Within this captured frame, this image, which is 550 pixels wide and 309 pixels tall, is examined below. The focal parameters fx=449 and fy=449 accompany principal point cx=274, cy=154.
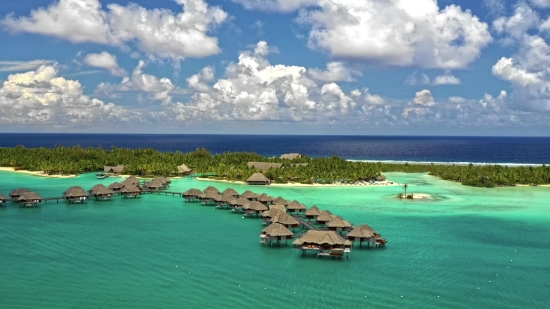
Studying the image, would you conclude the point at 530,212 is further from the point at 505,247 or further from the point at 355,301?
the point at 355,301

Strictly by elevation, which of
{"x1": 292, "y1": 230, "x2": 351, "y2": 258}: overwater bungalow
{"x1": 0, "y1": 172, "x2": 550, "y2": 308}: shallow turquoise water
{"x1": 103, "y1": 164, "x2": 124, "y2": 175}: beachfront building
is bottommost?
{"x1": 0, "y1": 172, "x2": 550, "y2": 308}: shallow turquoise water

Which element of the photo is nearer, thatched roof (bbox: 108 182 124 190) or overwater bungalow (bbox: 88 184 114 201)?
overwater bungalow (bbox: 88 184 114 201)

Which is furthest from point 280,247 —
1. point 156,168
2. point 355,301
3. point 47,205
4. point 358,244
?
point 156,168

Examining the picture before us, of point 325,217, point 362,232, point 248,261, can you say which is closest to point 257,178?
point 325,217

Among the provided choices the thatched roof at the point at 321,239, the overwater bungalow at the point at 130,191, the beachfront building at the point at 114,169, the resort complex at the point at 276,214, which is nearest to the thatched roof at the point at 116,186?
the resort complex at the point at 276,214

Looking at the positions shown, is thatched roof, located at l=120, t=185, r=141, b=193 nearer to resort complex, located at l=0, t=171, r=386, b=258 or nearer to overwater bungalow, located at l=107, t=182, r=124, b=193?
resort complex, located at l=0, t=171, r=386, b=258

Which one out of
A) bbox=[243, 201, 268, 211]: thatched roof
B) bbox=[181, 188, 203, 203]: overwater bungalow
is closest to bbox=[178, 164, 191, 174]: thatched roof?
bbox=[181, 188, 203, 203]: overwater bungalow

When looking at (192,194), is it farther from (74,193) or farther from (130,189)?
(74,193)
